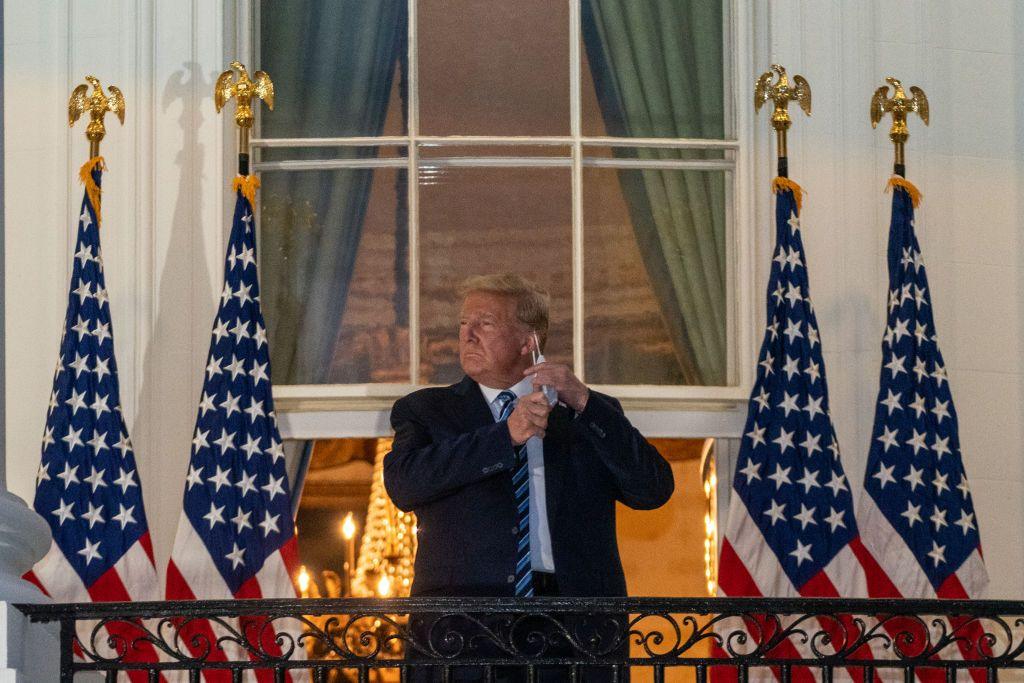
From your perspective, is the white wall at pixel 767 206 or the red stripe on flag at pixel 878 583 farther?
the white wall at pixel 767 206

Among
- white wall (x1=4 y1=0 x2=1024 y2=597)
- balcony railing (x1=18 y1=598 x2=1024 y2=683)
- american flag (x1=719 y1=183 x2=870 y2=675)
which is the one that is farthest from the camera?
white wall (x1=4 y1=0 x2=1024 y2=597)

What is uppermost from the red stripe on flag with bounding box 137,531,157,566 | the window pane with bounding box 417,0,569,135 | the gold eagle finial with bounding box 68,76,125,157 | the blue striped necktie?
the window pane with bounding box 417,0,569,135

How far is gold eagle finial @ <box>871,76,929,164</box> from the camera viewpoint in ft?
21.2

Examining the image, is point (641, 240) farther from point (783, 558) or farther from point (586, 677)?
point (586, 677)

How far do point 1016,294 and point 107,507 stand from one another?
3.48 metres

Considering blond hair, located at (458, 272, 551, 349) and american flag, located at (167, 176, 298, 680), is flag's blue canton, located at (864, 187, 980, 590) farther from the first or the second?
american flag, located at (167, 176, 298, 680)

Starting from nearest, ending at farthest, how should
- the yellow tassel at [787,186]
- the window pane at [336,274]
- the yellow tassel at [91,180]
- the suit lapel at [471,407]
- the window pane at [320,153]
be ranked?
1. the suit lapel at [471,407]
2. the yellow tassel at [91,180]
3. the yellow tassel at [787,186]
4. the window pane at [336,274]
5. the window pane at [320,153]

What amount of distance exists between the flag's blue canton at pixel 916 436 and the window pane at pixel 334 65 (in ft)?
6.67

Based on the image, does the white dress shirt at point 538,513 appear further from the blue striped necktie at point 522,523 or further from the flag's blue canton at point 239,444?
the flag's blue canton at point 239,444

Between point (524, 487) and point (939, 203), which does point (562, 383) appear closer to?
point (524, 487)

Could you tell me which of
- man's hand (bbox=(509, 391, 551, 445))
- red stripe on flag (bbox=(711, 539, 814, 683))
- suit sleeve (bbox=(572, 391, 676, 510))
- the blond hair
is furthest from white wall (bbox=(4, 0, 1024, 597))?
man's hand (bbox=(509, 391, 551, 445))

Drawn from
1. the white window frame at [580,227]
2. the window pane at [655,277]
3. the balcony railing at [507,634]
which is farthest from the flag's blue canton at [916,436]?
the balcony railing at [507,634]

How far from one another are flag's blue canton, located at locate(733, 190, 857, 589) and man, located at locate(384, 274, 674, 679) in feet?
5.73

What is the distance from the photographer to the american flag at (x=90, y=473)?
6.03 m
